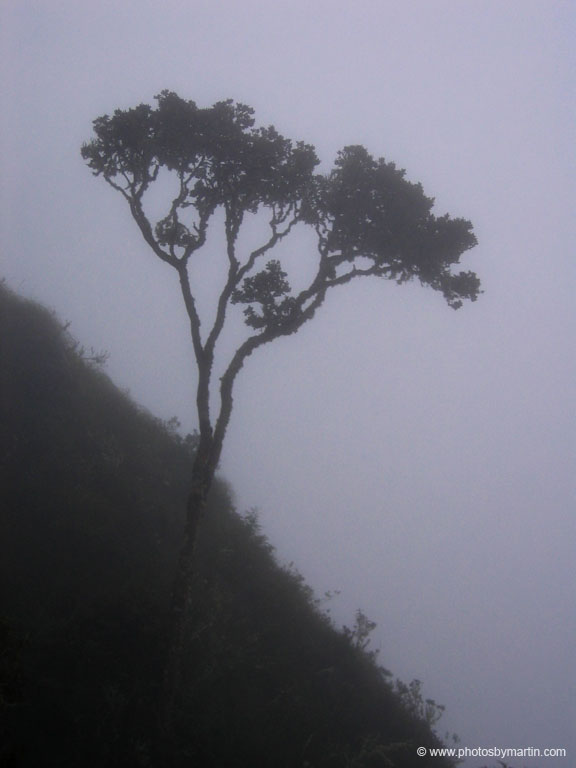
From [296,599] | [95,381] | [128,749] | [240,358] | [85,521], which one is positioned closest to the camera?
[128,749]

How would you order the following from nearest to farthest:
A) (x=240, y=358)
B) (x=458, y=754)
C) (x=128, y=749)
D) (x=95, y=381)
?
1. (x=128, y=749)
2. (x=240, y=358)
3. (x=458, y=754)
4. (x=95, y=381)

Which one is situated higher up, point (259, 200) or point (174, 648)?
point (259, 200)

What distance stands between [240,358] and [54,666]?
28.6 ft

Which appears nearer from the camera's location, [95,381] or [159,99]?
[159,99]

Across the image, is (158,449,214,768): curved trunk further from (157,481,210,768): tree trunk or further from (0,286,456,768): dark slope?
(0,286,456,768): dark slope

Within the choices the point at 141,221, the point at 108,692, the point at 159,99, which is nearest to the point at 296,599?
the point at 108,692

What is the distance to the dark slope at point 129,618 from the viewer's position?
1273 cm

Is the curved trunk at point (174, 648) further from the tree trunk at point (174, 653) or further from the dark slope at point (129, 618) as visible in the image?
the dark slope at point (129, 618)

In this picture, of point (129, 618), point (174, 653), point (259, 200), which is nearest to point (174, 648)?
point (174, 653)

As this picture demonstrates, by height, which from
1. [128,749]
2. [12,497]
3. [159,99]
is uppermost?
[159,99]

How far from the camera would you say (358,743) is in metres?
16.4

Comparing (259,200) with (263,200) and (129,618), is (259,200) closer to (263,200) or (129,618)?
(263,200)

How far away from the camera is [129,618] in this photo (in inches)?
590

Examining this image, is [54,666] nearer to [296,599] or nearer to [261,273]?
[296,599]
